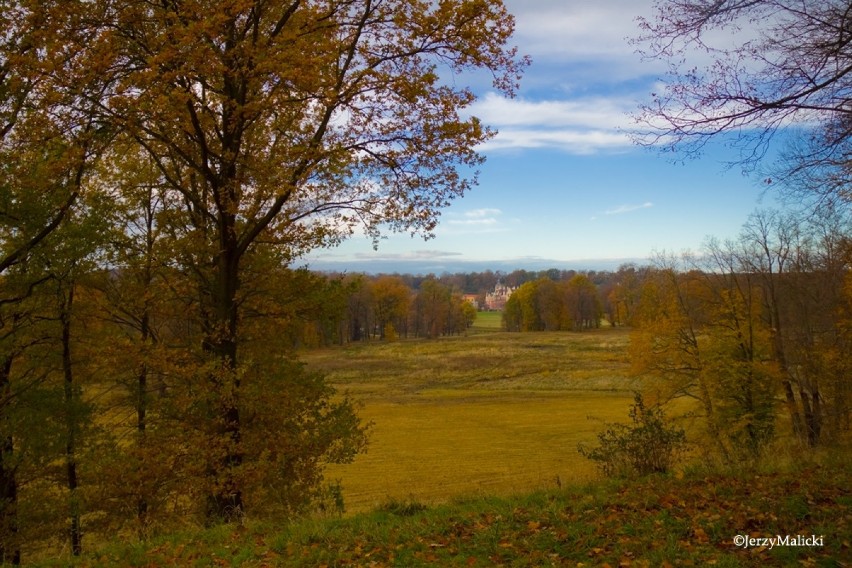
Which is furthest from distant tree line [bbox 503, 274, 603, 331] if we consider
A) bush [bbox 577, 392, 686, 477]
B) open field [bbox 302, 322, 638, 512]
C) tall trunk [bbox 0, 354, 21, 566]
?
tall trunk [bbox 0, 354, 21, 566]

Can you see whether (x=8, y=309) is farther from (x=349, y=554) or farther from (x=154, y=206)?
(x=349, y=554)

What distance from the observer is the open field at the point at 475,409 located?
24062mm

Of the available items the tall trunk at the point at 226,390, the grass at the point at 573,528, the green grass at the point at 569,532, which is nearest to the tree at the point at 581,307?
the grass at the point at 573,528

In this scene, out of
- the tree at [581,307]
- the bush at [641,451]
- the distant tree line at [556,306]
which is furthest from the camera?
the tree at [581,307]

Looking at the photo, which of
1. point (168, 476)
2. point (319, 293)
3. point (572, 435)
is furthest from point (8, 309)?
point (572, 435)

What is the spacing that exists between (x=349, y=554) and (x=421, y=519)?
1.21 m

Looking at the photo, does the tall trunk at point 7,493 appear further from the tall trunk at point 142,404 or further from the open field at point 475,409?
→ the open field at point 475,409

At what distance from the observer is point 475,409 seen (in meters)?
44.7

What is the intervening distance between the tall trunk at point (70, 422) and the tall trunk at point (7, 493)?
2.97 feet

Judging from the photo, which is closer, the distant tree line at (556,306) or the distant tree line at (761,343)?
the distant tree line at (761,343)

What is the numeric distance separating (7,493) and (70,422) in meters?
2.10

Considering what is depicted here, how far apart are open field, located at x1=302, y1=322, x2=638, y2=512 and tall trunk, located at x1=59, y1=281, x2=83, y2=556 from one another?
17.2ft

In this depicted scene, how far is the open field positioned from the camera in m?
24.1

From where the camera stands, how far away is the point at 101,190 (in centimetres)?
1155
